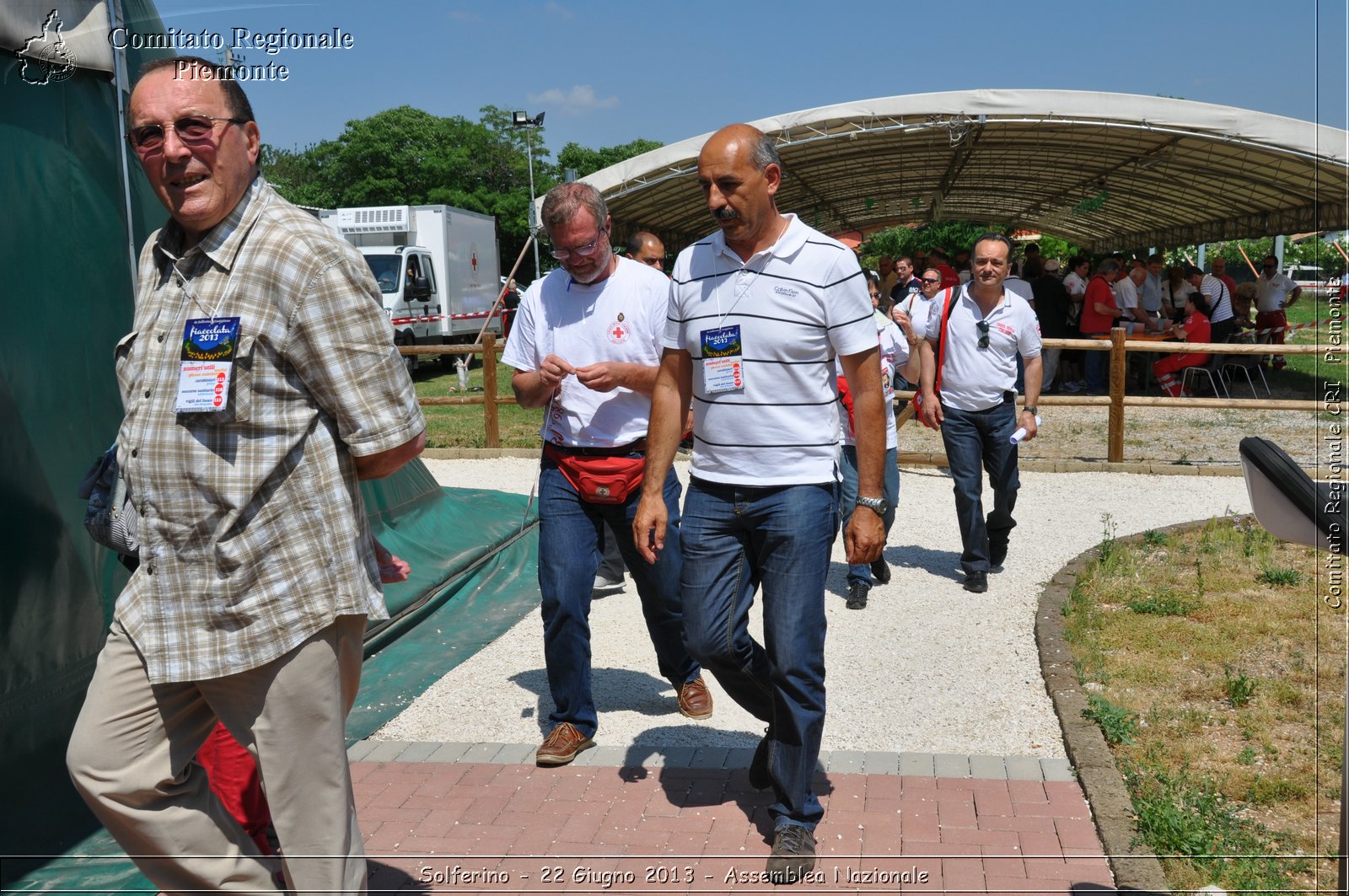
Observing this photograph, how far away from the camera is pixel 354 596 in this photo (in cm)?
276

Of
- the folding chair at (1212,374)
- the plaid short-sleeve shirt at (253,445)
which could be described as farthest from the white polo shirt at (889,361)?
the folding chair at (1212,374)

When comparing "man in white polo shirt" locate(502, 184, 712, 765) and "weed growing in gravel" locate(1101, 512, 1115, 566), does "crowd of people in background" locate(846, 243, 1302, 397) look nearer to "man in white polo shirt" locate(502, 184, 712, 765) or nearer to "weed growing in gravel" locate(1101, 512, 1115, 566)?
"weed growing in gravel" locate(1101, 512, 1115, 566)

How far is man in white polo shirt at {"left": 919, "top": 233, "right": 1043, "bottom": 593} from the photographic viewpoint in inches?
279

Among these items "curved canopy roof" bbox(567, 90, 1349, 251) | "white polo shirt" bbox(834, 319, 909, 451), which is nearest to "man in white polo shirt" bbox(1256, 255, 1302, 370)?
"curved canopy roof" bbox(567, 90, 1349, 251)

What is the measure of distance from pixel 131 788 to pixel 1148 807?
3.08m

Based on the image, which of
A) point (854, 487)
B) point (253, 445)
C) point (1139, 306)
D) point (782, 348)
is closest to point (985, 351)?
point (854, 487)

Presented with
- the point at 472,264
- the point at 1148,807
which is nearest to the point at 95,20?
the point at 1148,807

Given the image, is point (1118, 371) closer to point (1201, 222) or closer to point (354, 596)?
point (354, 596)

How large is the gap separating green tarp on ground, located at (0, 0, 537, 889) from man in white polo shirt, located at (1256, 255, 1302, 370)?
704 inches

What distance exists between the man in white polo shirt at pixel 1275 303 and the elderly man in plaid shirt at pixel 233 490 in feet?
63.0

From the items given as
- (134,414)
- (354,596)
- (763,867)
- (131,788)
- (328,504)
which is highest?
(134,414)

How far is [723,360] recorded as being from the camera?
3.71m

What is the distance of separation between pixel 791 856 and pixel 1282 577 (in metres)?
4.85

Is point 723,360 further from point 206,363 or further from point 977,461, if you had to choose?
point 977,461
